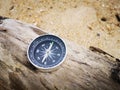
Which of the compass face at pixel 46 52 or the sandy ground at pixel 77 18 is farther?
the sandy ground at pixel 77 18

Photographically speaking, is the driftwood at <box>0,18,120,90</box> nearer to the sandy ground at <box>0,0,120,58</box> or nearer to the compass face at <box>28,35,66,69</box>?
the compass face at <box>28,35,66,69</box>

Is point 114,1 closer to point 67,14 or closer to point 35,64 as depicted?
point 67,14

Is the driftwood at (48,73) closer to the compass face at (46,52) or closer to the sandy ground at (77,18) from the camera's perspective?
the compass face at (46,52)

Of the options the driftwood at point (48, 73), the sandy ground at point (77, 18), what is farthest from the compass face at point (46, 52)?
the sandy ground at point (77, 18)

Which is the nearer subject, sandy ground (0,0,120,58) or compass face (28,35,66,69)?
compass face (28,35,66,69)

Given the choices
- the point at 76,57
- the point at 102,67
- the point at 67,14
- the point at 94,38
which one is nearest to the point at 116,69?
the point at 102,67

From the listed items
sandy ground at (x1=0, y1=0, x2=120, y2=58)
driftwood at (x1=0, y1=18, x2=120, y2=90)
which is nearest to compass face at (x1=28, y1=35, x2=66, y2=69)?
driftwood at (x1=0, y1=18, x2=120, y2=90)
